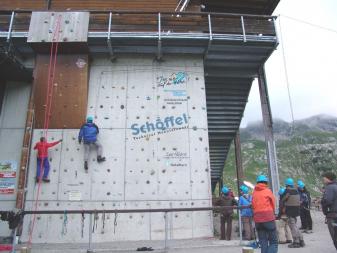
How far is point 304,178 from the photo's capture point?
422 ft

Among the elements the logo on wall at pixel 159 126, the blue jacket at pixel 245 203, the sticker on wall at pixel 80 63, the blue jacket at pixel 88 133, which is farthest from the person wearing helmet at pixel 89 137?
the blue jacket at pixel 245 203

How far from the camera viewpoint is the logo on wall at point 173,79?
39.1ft

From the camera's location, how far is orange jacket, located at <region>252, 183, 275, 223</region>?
21.1 feet

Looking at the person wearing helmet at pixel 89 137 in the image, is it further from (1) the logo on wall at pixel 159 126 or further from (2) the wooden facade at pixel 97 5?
(2) the wooden facade at pixel 97 5

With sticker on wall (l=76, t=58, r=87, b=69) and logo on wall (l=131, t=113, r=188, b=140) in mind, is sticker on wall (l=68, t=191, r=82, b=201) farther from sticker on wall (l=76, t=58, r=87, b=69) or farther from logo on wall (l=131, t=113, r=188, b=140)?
sticker on wall (l=76, t=58, r=87, b=69)

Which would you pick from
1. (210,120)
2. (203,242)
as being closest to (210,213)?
(203,242)

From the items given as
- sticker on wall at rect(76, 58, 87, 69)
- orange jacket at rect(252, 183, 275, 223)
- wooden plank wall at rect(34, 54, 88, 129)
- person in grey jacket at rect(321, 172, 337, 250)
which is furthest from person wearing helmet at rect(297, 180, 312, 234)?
sticker on wall at rect(76, 58, 87, 69)

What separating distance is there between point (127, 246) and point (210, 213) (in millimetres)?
2923

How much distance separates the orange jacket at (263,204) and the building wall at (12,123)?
25.5 ft

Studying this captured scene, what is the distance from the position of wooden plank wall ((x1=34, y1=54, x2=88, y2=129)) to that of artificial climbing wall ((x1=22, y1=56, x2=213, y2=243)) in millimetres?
284

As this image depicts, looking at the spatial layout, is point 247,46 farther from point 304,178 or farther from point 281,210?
point 304,178

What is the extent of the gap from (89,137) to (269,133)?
273 inches

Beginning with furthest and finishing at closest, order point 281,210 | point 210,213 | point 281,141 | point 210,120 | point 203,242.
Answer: point 281,141 < point 210,120 < point 210,213 < point 203,242 < point 281,210

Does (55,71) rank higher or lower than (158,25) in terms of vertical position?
lower
